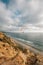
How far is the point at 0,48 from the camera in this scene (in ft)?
46.4

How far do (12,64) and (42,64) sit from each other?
46.6ft

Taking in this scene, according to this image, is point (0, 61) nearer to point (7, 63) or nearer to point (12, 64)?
point (7, 63)

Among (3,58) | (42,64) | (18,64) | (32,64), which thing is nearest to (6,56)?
(3,58)

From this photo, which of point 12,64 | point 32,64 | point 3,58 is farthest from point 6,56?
point 32,64

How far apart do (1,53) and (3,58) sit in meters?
0.73

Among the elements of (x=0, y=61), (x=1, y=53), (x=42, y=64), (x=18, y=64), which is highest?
(x=1, y=53)

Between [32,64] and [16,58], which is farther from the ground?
[16,58]

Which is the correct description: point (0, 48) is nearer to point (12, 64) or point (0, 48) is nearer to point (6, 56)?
point (6, 56)

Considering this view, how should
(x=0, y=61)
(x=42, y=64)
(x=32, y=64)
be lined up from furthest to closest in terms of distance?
(x=42, y=64) → (x=32, y=64) → (x=0, y=61)

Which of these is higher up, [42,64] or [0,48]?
[0,48]

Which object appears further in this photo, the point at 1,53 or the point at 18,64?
the point at 18,64

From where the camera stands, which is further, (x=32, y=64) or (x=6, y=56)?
(x=32, y=64)

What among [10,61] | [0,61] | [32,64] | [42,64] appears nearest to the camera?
[0,61]

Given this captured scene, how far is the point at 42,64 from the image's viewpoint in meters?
25.5
